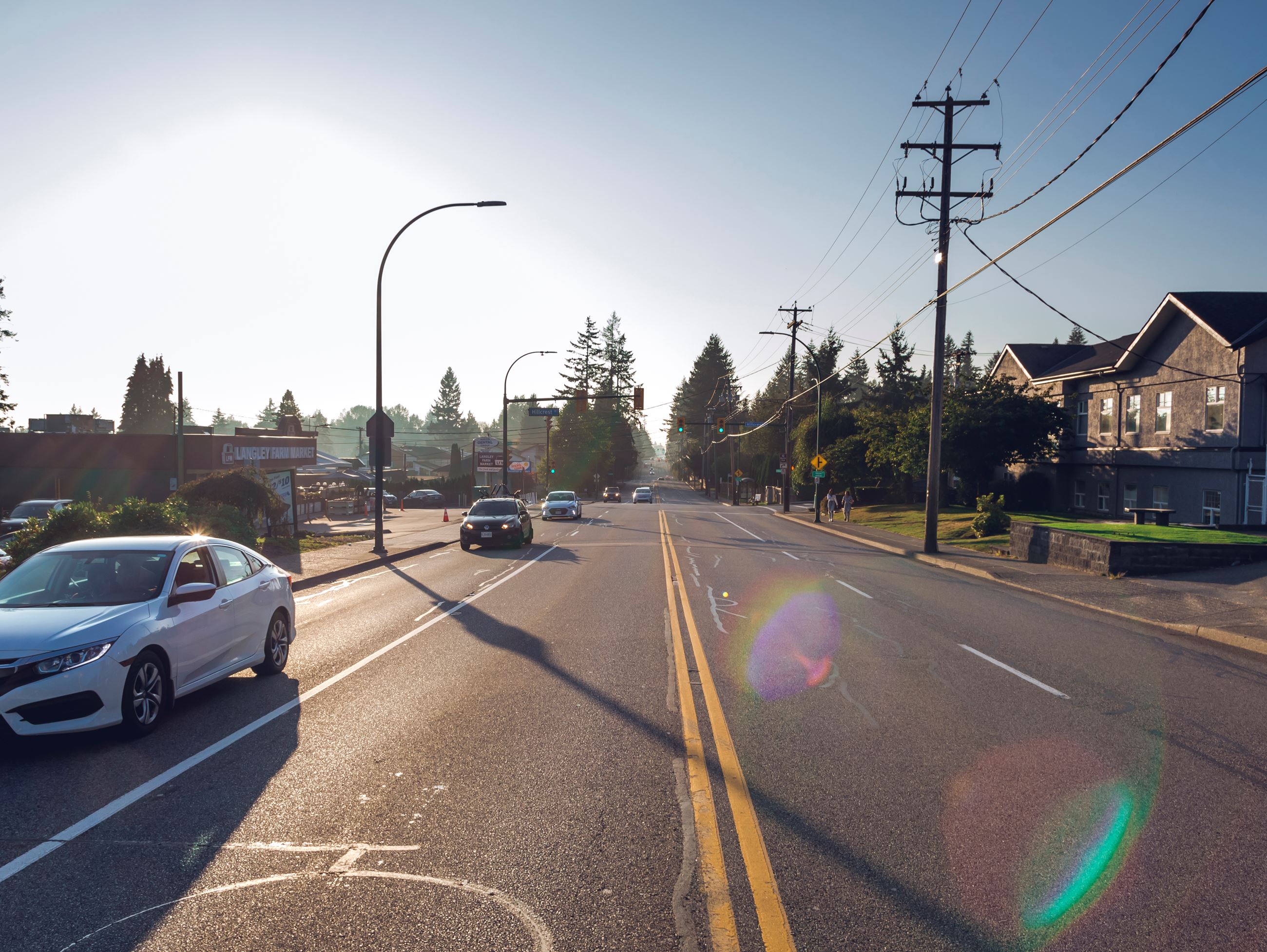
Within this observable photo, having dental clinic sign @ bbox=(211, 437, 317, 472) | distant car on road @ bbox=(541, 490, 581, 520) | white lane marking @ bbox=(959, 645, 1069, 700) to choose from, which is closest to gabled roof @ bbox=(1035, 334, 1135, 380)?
distant car on road @ bbox=(541, 490, 581, 520)

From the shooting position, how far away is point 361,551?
82.3ft

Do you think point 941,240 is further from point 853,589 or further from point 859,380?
point 859,380

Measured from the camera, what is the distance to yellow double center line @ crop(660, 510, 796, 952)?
12.5 ft

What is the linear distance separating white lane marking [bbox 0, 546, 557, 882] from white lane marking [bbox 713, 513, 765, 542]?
22890mm

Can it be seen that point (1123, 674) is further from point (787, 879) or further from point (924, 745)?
point (787, 879)

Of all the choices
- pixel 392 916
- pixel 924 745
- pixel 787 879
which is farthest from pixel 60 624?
pixel 924 745

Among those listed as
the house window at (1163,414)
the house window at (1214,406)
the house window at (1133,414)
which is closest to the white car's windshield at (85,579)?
the house window at (1214,406)

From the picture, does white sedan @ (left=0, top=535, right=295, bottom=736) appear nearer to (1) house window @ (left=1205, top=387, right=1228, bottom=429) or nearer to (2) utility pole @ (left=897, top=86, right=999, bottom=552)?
(2) utility pole @ (left=897, top=86, right=999, bottom=552)

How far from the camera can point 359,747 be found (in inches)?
257

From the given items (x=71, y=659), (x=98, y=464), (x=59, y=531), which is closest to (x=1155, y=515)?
(x=71, y=659)

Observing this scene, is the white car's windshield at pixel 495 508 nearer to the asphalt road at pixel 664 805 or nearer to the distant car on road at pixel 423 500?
the asphalt road at pixel 664 805

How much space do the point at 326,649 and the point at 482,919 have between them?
737 centimetres

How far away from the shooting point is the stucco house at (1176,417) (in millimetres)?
27906

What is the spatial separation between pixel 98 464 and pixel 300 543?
78.0 ft
